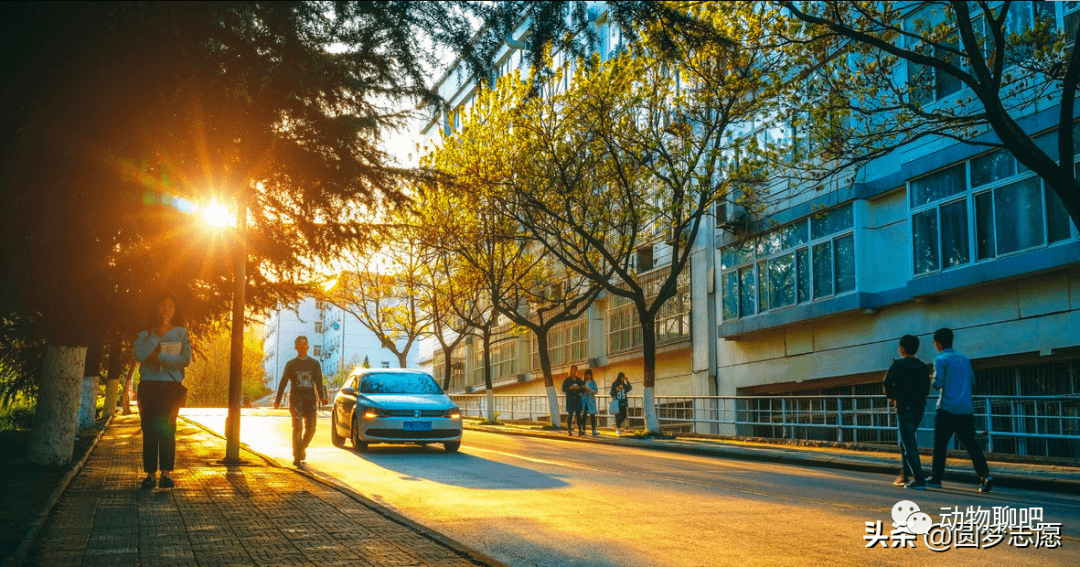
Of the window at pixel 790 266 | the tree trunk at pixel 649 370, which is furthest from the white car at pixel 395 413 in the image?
the window at pixel 790 266

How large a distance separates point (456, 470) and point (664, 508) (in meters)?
5.09

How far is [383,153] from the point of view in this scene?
9.05 m

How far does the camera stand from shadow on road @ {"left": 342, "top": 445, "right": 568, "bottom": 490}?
12320 mm

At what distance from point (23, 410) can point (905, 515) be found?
84.2 ft

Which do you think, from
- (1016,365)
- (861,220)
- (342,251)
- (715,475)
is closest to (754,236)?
(861,220)

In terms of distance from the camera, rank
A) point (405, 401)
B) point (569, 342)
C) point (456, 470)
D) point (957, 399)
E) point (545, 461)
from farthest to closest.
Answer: point (569, 342), point (405, 401), point (545, 461), point (456, 470), point (957, 399)

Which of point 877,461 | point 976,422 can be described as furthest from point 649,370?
point 877,461

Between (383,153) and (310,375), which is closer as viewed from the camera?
(383,153)

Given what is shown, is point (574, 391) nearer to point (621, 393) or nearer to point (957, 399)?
point (621, 393)

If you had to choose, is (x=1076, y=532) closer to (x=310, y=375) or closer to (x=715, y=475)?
(x=715, y=475)

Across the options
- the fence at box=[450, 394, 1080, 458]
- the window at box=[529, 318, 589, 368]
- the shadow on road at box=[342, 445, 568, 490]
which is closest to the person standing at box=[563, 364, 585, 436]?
the fence at box=[450, 394, 1080, 458]

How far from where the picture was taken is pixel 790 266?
29031 millimetres

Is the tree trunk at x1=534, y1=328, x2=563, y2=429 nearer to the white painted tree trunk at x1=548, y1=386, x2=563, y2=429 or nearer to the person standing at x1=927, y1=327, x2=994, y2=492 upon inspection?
the white painted tree trunk at x1=548, y1=386, x2=563, y2=429

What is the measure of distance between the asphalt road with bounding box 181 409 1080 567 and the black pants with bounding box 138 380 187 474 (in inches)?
89.3
